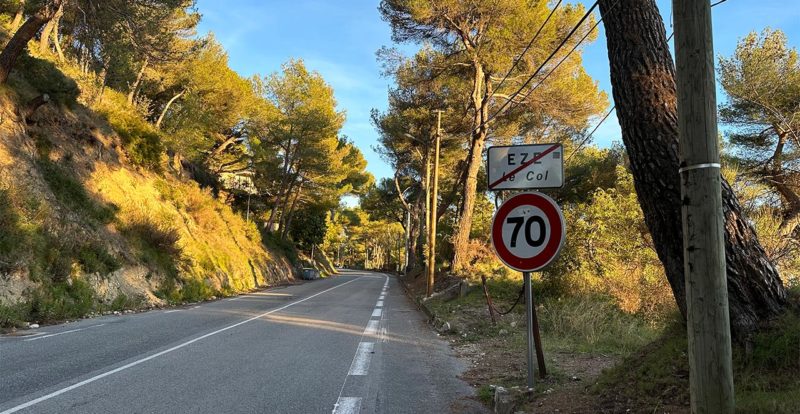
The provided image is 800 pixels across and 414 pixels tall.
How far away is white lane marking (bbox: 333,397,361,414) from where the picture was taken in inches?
208

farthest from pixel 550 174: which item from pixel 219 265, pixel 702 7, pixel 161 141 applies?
pixel 161 141

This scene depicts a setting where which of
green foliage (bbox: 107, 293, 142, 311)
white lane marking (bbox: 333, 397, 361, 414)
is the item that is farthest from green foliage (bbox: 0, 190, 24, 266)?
white lane marking (bbox: 333, 397, 361, 414)

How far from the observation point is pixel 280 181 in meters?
44.3

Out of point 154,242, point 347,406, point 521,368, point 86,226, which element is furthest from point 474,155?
point 347,406

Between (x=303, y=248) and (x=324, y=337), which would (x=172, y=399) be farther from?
(x=303, y=248)

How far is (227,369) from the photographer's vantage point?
7141 mm

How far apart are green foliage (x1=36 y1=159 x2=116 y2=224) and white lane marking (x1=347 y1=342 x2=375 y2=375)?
12.4 metres

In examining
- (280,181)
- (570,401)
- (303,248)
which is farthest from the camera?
(303,248)

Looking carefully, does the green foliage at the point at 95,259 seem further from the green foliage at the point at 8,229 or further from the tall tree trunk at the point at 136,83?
the tall tree trunk at the point at 136,83

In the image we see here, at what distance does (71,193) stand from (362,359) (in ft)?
47.0

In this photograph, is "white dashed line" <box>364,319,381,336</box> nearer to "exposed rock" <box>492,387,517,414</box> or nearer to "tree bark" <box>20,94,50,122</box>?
"exposed rock" <box>492,387,517,414</box>

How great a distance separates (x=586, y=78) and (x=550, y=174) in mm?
18251

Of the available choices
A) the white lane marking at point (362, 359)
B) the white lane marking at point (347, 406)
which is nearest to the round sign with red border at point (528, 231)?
the white lane marking at point (347, 406)

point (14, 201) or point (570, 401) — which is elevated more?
point (14, 201)
